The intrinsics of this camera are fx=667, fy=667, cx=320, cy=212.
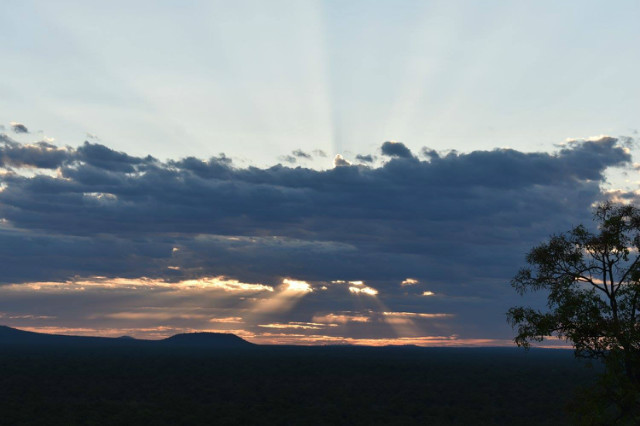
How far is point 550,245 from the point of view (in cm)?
3200

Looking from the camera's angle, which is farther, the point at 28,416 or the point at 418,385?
the point at 418,385

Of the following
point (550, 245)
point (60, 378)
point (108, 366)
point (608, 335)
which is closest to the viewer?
point (608, 335)

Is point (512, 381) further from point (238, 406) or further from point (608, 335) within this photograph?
point (608, 335)

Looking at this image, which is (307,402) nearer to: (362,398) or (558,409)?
(362,398)

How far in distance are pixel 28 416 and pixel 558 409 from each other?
66.5 metres

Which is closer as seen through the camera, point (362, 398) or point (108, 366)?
point (362, 398)

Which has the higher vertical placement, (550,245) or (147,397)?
(550,245)

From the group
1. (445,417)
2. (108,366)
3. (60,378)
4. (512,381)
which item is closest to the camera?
(445,417)

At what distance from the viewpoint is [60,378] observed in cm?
11088

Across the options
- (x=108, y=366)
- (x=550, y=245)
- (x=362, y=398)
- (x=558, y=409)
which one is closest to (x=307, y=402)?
(x=362, y=398)

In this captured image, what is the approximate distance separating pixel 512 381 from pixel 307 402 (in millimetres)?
46207

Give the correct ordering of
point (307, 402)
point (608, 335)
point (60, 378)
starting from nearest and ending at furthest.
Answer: point (608, 335), point (307, 402), point (60, 378)

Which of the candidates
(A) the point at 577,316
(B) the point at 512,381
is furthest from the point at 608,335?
(B) the point at 512,381

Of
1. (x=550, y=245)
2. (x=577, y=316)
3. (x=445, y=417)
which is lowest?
(x=445, y=417)
